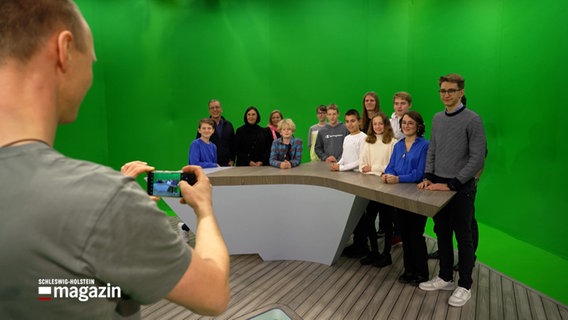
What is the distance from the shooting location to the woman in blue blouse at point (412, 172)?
10.1ft

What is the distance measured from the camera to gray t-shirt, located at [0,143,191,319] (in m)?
0.45

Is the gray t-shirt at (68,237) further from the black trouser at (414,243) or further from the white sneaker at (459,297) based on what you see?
the black trouser at (414,243)

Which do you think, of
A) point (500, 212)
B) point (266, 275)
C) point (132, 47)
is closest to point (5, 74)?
point (266, 275)

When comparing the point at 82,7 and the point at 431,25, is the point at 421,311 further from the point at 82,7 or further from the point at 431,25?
the point at 82,7

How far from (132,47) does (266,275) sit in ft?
15.6

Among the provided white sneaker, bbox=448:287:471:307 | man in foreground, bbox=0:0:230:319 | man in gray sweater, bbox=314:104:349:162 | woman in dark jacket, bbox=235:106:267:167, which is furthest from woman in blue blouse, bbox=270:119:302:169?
man in foreground, bbox=0:0:230:319

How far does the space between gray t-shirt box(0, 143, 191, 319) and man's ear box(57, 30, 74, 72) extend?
15cm

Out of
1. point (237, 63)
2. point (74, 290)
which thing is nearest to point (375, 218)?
point (74, 290)

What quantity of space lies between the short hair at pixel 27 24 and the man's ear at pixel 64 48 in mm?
12

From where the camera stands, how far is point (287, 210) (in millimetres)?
3482

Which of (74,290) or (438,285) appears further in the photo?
(438,285)

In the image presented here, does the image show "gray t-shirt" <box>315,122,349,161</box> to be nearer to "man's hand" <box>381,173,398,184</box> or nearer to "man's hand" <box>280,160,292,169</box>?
"man's hand" <box>280,160,292,169</box>

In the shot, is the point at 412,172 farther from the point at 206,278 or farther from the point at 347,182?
the point at 206,278

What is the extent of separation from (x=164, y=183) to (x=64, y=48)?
620 mm
